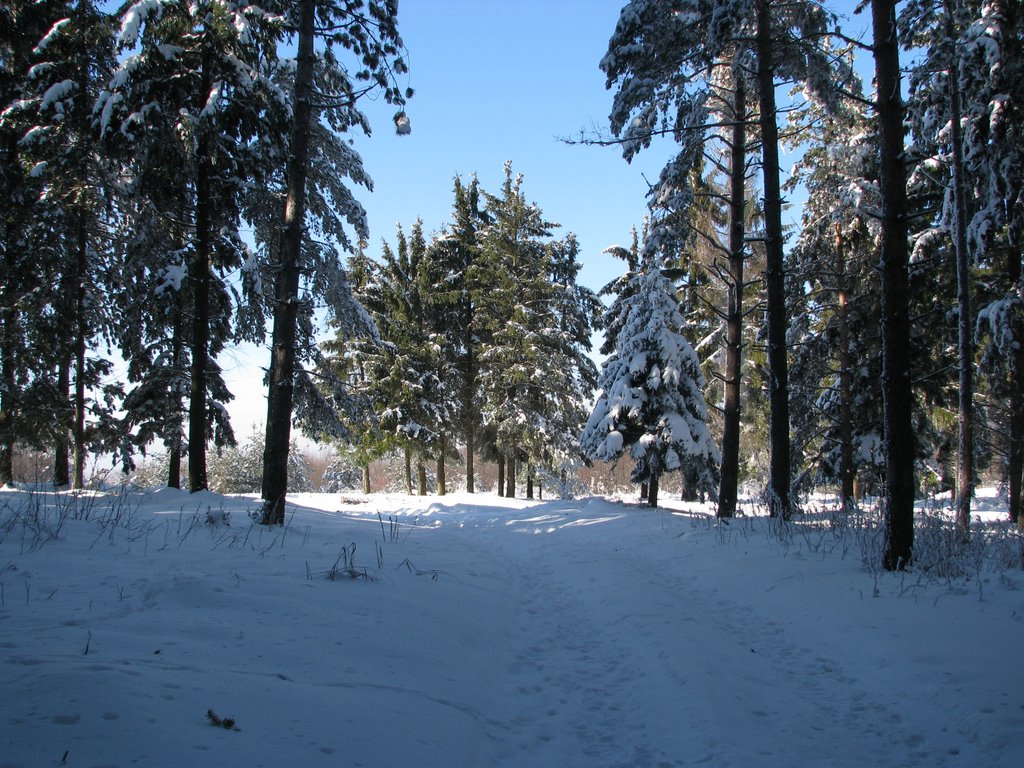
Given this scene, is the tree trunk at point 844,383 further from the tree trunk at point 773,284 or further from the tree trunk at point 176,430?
the tree trunk at point 176,430

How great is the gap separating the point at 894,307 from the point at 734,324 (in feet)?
18.5

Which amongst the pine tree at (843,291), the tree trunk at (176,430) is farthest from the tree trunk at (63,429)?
the pine tree at (843,291)

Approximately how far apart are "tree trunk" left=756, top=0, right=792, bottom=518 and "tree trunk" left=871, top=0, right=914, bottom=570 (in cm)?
371

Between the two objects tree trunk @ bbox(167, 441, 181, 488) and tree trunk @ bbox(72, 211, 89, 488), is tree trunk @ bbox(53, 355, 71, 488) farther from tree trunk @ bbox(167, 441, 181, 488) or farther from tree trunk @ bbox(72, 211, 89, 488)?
tree trunk @ bbox(167, 441, 181, 488)

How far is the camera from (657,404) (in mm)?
16656

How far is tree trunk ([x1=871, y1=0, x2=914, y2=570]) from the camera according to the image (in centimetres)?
645

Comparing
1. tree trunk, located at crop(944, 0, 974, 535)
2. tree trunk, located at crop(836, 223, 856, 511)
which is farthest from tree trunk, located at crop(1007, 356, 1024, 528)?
tree trunk, located at crop(836, 223, 856, 511)

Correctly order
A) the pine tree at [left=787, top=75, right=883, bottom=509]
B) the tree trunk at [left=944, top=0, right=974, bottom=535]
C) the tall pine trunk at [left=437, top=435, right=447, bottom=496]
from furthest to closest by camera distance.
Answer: the tall pine trunk at [left=437, top=435, right=447, bottom=496], the pine tree at [left=787, top=75, right=883, bottom=509], the tree trunk at [left=944, top=0, right=974, bottom=535]

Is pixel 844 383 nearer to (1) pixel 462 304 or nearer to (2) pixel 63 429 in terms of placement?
(1) pixel 462 304

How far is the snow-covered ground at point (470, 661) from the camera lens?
Result: 2652mm

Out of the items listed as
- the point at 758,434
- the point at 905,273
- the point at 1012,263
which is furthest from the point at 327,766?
the point at 758,434

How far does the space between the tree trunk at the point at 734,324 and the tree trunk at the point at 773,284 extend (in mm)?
967

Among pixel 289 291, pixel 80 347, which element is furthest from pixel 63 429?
pixel 289 291

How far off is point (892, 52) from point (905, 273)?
2748 millimetres
